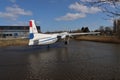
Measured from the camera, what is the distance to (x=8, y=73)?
14.9m

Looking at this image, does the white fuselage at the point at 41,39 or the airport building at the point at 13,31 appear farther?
the airport building at the point at 13,31

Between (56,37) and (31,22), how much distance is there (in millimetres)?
4526

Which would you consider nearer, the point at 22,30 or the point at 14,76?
the point at 14,76

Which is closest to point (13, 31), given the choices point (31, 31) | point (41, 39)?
point (31, 31)

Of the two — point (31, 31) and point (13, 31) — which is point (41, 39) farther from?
point (13, 31)

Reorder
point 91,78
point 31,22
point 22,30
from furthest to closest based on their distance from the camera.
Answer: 1. point 22,30
2. point 31,22
3. point 91,78

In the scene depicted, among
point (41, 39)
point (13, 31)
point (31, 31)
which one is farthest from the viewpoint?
point (13, 31)

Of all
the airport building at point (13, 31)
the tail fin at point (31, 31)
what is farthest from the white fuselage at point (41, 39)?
the airport building at point (13, 31)

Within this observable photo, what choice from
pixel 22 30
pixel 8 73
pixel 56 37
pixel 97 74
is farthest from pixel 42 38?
pixel 22 30

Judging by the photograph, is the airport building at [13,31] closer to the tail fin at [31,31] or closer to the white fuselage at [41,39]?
the tail fin at [31,31]

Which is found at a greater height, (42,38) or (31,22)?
(31,22)

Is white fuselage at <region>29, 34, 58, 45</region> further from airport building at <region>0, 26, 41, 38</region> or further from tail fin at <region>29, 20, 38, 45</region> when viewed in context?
airport building at <region>0, 26, 41, 38</region>

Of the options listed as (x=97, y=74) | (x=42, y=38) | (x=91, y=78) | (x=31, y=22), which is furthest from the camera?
(x=31, y=22)

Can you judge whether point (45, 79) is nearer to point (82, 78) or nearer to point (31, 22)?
point (82, 78)
